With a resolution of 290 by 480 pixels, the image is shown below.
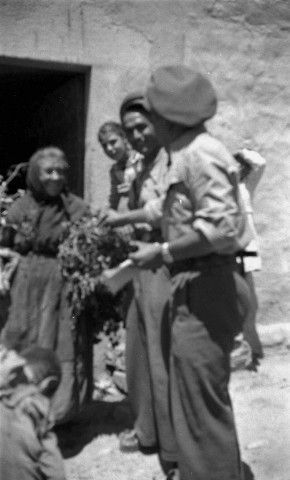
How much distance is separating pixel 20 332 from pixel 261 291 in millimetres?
2317

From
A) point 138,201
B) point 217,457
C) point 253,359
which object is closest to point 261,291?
point 253,359

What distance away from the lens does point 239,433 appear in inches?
167

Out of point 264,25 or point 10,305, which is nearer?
point 10,305

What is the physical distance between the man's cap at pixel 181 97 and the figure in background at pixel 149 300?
2.14ft

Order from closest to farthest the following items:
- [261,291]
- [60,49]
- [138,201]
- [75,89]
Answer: [138,201]
[60,49]
[75,89]
[261,291]

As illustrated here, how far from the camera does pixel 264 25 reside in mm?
5535

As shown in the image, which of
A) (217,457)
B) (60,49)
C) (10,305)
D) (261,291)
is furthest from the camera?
(261,291)

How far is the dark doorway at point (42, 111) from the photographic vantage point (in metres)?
5.20

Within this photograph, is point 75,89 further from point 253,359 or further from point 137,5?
point 253,359

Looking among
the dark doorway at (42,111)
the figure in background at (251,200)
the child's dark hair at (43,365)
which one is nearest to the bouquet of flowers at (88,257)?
the child's dark hair at (43,365)

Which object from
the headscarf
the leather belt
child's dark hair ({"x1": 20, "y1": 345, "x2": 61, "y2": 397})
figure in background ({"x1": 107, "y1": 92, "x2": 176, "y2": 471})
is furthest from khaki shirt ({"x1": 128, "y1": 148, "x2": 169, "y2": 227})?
child's dark hair ({"x1": 20, "y1": 345, "x2": 61, "y2": 397})

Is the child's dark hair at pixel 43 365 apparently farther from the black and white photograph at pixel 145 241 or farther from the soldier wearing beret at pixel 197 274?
the soldier wearing beret at pixel 197 274

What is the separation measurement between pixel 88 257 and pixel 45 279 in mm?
296

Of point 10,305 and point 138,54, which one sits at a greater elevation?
point 138,54
